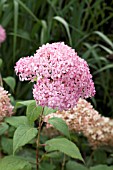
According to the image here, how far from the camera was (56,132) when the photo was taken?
2.12 m

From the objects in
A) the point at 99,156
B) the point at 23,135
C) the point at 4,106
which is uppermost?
the point at 4,106

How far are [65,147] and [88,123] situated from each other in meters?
0.51

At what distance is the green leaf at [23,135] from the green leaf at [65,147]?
90 mm

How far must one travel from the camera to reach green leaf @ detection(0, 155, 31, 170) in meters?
1.47

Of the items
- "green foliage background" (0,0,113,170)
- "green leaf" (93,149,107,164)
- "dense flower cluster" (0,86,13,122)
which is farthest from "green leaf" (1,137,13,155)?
"green foliage background" (0,0,113,170)

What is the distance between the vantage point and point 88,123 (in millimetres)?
1906

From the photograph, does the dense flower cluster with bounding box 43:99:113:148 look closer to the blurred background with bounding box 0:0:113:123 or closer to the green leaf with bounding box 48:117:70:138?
the green leaf with bounding box 48:117:70:138

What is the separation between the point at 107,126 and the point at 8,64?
129 centimetres

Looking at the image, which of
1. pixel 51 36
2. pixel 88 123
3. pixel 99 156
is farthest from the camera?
pixel 51 36

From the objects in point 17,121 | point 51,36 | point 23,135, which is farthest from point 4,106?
point 51,36

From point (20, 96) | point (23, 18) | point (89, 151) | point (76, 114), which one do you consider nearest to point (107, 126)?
point (76, 114)

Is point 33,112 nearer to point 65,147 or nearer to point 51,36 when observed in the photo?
point 65,147

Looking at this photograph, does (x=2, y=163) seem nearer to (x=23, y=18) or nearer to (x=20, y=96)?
(x=20, y=96)

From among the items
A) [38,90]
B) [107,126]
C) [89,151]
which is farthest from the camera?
[89,151]
